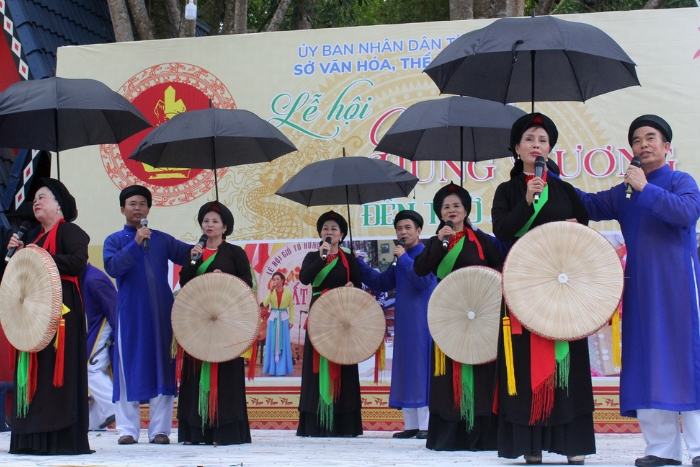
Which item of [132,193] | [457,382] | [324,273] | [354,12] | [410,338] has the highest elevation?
[354,12]

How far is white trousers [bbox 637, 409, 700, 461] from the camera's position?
4281 mm

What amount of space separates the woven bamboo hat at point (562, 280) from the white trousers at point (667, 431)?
1.99ft

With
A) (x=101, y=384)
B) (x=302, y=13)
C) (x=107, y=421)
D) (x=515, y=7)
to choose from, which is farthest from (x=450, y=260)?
(x=302, y=13)

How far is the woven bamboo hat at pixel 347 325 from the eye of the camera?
6.57m

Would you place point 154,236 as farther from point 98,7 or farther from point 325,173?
point 98,7

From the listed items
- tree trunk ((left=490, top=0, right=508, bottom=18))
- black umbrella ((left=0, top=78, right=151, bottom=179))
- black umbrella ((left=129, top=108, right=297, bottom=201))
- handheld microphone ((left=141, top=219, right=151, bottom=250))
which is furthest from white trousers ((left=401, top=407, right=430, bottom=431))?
tree trunk ((left=490, top=0, right=508, bottom=18))

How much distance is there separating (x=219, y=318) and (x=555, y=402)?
250 centimetres

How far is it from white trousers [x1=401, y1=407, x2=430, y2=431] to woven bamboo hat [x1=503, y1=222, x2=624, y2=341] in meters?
2.71

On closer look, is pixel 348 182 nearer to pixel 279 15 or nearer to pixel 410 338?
pixel 410 338

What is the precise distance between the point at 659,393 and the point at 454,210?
1.88 metres

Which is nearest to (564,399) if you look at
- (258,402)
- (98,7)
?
(258,402)

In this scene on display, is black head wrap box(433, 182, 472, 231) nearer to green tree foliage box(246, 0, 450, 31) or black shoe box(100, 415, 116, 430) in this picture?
black shoe box(100, 415, 116, 430)

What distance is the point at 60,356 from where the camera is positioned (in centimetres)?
516

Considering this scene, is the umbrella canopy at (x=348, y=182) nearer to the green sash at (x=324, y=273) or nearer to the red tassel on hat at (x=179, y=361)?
the green sash at (x=324, y=273)
